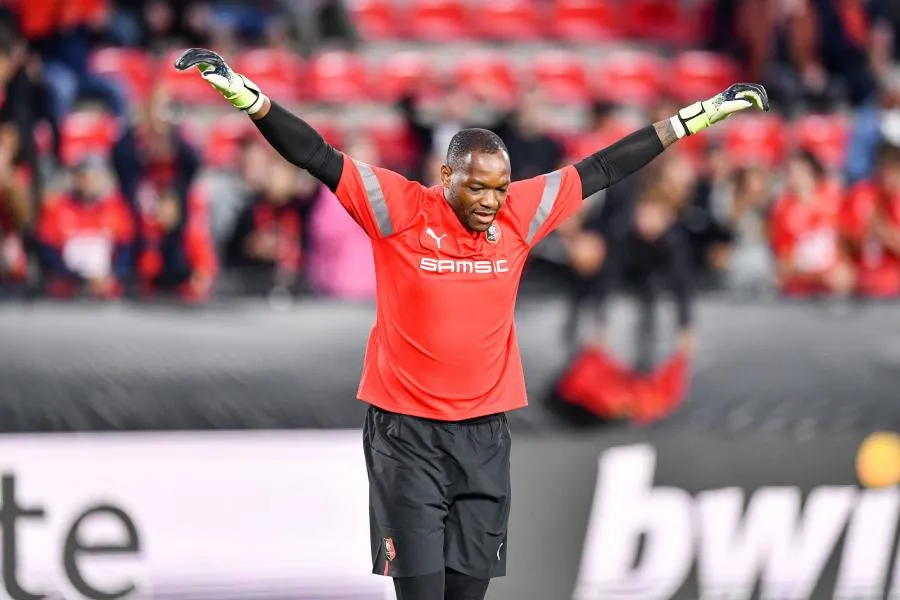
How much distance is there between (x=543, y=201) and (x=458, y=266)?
445 mm

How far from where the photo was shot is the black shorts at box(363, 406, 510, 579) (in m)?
4.34

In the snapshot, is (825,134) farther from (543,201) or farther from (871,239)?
(543,201)

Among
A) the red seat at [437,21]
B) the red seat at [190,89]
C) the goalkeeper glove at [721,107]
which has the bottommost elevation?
the goalkeeper glove at [721,107]

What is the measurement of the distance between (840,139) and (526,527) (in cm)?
500

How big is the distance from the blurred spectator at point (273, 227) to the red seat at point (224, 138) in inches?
70.7

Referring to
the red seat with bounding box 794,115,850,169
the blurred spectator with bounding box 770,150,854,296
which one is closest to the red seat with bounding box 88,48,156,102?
the blurred spectator with bounding box 770,150,854,296

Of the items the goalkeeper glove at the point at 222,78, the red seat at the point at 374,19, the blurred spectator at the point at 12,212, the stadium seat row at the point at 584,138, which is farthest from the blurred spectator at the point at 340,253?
the red seat at the point at 374,19

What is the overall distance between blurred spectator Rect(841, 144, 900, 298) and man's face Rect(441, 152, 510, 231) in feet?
11.0

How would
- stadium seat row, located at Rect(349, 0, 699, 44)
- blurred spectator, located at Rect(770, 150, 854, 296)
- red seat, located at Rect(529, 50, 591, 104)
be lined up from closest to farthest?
blurred spectator, located at Rect(770, 150, 854, 296), red seat, located at Rect(529, 50, 591, 104), stadium seat row, located at Rect(349, 0, 699, 44)

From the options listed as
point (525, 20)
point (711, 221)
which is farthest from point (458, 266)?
point (525, 20)

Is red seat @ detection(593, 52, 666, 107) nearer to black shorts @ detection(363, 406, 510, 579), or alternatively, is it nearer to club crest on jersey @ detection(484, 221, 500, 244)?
club crest on jersey @ detection(484, 221, 500, 244)

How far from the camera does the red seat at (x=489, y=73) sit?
971cm

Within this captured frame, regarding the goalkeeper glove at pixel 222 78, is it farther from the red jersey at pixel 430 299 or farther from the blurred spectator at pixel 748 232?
the blurred spectator at pixel 748 232

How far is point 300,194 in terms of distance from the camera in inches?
289
